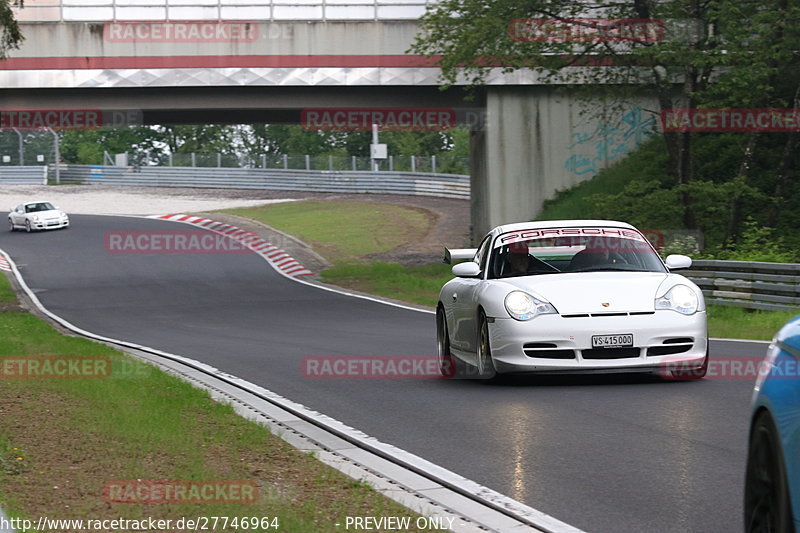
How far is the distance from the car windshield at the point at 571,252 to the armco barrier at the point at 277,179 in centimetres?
5705

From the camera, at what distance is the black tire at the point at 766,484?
13.9ft

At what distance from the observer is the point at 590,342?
36.0 feet

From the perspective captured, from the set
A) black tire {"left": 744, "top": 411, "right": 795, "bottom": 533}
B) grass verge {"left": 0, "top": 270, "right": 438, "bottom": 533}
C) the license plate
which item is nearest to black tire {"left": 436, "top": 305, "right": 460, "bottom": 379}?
the license plate

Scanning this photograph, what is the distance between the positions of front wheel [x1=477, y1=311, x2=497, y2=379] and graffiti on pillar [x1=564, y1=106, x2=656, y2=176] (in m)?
30.7

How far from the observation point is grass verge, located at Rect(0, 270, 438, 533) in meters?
6.24

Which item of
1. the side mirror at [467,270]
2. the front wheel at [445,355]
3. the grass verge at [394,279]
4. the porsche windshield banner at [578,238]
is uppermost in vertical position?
the porsche windshield banner at [578,238]

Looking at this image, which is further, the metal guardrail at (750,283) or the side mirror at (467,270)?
the metal guardrail at (750,283)

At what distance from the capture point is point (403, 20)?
3900 cm

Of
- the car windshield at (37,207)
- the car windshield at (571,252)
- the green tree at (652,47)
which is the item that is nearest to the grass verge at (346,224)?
the car windshield at (37,207)

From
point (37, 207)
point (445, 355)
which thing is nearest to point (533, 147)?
point (37, 207)

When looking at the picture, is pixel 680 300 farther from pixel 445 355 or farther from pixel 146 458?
pixel 146 458

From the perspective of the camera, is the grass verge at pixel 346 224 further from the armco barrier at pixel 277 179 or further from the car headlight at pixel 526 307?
the car headlight at pixel 526 307

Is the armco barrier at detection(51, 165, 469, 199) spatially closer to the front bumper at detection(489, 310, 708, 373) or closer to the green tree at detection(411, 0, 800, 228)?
the green tree at detection(411, 0, 800, 228)

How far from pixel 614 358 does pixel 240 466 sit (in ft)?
14.4
